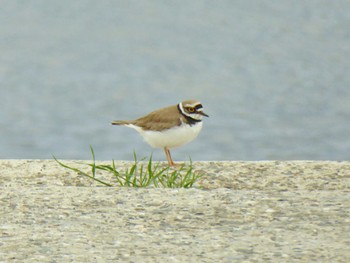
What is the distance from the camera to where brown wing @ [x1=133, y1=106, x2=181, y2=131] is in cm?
901

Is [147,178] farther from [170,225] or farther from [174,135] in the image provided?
[170,225]

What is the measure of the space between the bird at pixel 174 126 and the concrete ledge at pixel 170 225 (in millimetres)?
1113

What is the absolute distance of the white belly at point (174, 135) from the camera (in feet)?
29.5

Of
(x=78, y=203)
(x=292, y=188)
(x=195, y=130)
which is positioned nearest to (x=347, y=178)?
(x=292, y=188)

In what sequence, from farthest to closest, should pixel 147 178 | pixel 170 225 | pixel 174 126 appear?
1. pixel 174 126
2. pixel 147 178
3. pixel 170 225

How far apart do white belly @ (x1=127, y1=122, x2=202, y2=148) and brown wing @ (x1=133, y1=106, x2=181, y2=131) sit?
0.05m

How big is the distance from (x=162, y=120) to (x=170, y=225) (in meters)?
2.60

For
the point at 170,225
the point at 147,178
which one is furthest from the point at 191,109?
the point at 170,225

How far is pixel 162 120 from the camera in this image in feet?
29.7

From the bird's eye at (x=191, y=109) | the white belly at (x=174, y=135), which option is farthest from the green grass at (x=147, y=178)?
the bird's eye at (x=191, y=109)

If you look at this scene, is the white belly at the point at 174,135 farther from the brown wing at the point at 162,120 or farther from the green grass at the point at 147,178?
the green grass at the point at 147,178

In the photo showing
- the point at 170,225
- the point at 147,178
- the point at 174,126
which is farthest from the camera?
the point at 174,126

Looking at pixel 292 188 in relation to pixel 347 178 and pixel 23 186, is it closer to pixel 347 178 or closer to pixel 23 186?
pixel 347 178

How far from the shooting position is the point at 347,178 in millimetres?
8648
